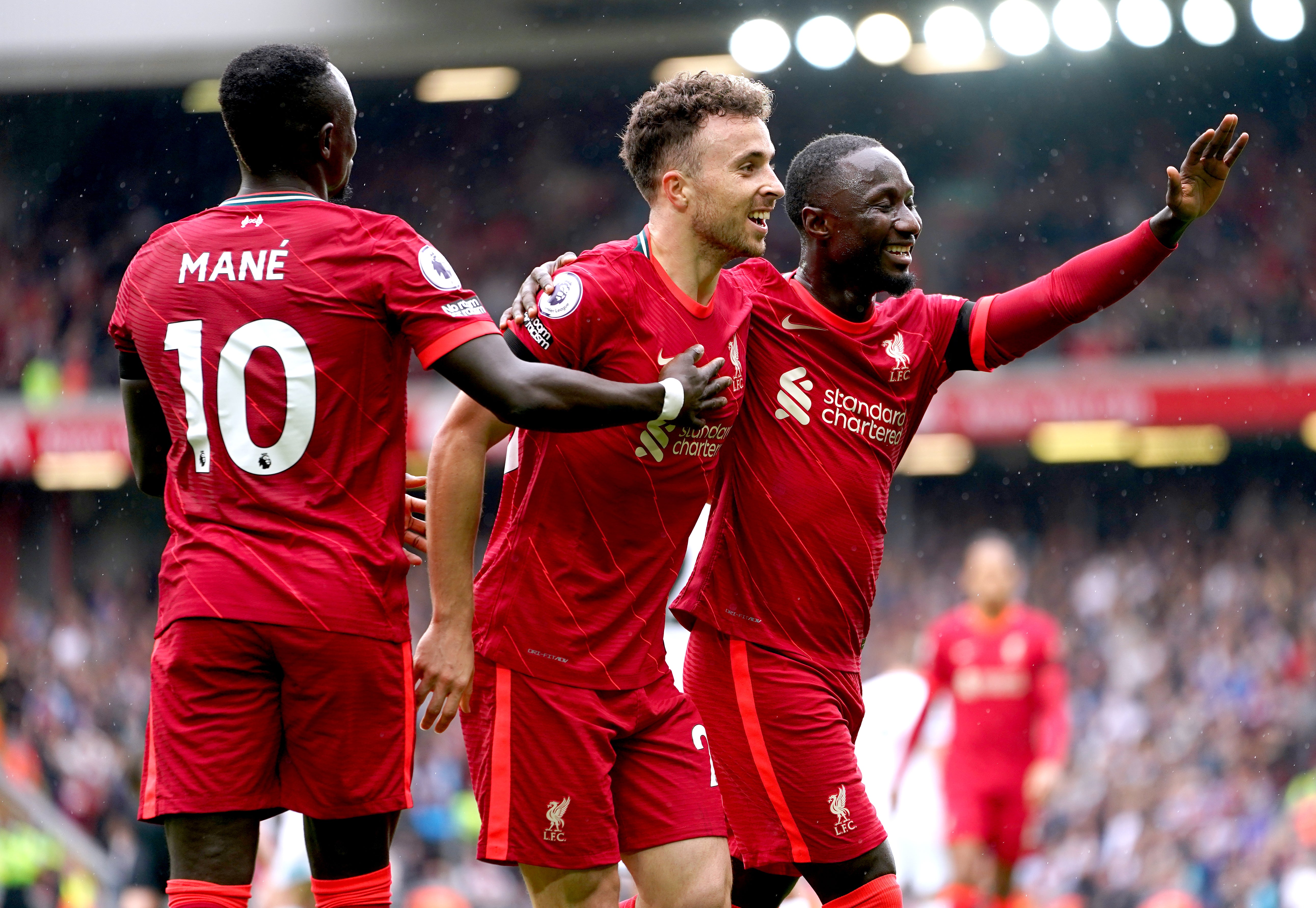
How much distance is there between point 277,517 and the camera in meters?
2.94

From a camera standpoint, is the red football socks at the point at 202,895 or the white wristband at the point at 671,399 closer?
the red football socks at the point at 202,895

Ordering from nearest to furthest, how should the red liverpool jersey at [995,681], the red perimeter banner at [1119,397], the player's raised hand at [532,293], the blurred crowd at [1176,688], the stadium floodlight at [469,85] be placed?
the player's raised hand at [532,293] → the red liverpool jersey at [995,681] → the blurred crowd at [1176,688] → the red perimeter banner at [1119,397] → the stadium floodlight at [469,85]

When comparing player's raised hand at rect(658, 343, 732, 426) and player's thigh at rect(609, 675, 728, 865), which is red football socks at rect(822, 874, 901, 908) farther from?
player's raised hand at rect(658, 343, 732, 426)

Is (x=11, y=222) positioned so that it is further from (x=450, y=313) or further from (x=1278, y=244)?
(x=450, y=313)

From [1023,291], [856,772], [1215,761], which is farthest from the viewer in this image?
[1215,761]

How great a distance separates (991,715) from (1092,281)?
4.63 metres

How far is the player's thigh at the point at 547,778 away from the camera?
3.39 m

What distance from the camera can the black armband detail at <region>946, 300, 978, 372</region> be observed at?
4.13 m

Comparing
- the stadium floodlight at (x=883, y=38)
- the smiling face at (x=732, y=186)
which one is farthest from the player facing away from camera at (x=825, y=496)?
the stadium floodlight at (x=883, y=38)

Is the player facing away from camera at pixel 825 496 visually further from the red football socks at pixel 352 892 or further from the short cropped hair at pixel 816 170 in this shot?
the red football socks at pixel 352 892

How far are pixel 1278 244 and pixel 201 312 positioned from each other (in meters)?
16.9

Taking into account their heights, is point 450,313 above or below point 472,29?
below

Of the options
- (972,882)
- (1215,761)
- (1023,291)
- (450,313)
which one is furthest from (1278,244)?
(450,313)

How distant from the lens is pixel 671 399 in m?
3.10
